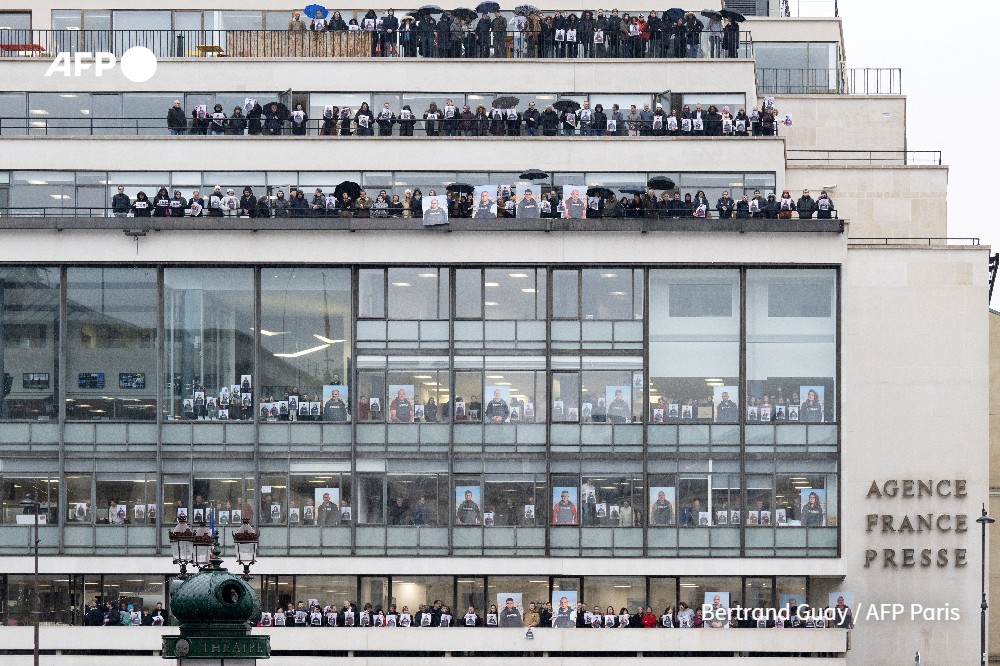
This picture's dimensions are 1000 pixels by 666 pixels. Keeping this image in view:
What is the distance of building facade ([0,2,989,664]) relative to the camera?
2397 inches

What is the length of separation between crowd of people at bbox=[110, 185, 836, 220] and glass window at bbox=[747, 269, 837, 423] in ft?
7.17

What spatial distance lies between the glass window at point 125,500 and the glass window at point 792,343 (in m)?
19.8

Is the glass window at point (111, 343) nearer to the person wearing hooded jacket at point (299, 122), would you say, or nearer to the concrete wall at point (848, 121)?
the person wearing hooded jacket at point (299, 122)

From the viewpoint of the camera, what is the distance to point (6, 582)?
61500mm

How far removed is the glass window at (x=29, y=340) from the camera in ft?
204

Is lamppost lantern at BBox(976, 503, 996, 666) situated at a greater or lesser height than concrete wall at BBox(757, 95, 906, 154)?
lesser

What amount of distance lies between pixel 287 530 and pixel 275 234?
381 inches

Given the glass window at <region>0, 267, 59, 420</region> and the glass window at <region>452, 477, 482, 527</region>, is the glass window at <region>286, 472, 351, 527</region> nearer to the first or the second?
the glass window at <region>452, 477, 482, 527</region>

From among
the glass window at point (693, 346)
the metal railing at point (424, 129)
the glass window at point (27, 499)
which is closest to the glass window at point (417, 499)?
the glass window at point (693, 346)

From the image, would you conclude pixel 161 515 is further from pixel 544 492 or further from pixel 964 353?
pixel 964 353

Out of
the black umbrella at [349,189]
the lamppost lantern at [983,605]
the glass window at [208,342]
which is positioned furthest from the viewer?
the black umbrella at [349,189]

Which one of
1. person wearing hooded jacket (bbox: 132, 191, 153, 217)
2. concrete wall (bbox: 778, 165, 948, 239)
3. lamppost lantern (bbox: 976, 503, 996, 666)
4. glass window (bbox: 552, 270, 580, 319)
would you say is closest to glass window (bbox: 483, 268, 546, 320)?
glass window (bbox: 552, 270, 580, 319)

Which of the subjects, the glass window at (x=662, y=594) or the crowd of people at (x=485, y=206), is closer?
the glass window at (x=662, y=594)

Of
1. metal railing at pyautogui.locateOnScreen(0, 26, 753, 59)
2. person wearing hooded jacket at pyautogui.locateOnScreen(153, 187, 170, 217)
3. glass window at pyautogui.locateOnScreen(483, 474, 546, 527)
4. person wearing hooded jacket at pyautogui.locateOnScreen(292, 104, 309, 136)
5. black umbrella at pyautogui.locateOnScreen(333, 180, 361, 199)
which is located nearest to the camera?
glass window at pyautogui.locateOnScreen(483, 474, 546, 527)
